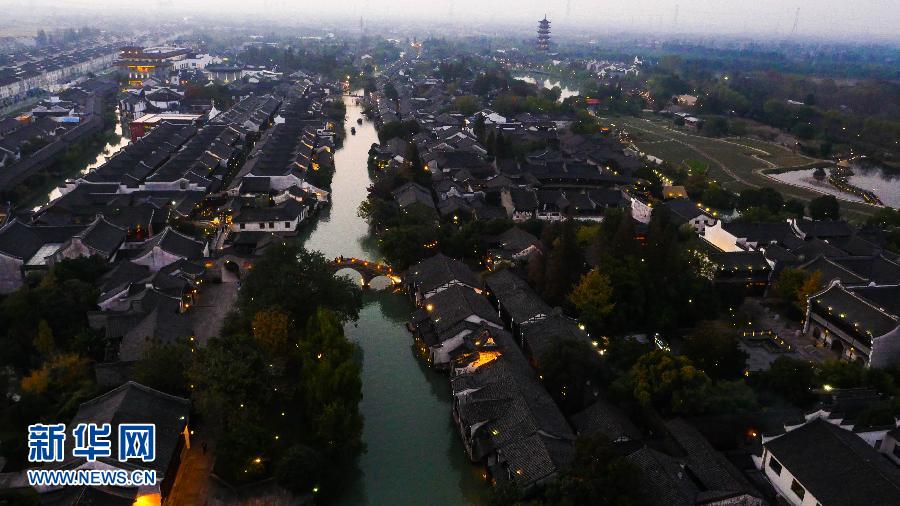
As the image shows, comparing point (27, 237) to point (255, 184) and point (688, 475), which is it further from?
point (688, 475)

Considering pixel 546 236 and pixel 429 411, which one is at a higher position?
pixel 546 236

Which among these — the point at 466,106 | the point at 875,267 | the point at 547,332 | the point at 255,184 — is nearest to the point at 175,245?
the point at 255,184

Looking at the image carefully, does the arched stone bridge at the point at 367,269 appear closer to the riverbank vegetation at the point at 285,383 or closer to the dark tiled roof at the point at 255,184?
the riverbank vegetation at the point at 285,383

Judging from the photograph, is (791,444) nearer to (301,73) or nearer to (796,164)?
(796,164)

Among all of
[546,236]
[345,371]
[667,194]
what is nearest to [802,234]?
[667,194]

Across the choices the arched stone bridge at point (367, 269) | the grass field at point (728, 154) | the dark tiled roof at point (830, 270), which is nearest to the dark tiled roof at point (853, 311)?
the dark tiled roof at point (830, 270)
